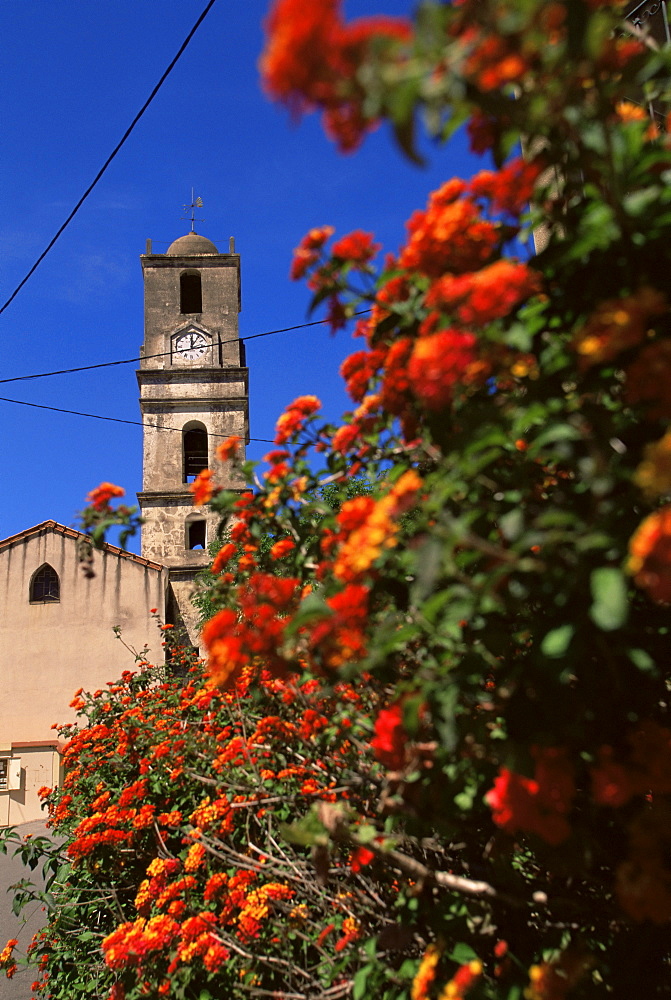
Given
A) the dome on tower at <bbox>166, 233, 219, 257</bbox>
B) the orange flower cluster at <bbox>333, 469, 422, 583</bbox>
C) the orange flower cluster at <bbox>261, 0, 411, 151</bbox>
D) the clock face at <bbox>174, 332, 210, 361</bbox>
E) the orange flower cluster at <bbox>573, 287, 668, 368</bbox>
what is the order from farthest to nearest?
the dome on tower at <bbox>166, 233, 219, 257</bbox> → the clock face at <bbox>174, 332, 210, 361</bbox> → the orange flower cluster at <bbox>333, 469, 422, 583</bbox> → the orange flower cluster at <bbox>573, 287, 668, 368</bbox> → the orange flower cluster at <bbox>261, 0, 411, 151</bbox>

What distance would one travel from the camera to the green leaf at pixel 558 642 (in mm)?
1053

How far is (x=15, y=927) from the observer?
19.8 ft

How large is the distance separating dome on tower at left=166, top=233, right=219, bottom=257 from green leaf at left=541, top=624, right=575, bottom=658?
20120 millimetres

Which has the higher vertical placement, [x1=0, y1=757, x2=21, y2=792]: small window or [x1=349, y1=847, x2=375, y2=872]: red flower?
[x1=349, y1=847, x2=375, y2=872]: red flower

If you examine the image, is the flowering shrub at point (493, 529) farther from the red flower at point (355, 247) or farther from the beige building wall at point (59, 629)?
the beige building wall at point (59, 629)

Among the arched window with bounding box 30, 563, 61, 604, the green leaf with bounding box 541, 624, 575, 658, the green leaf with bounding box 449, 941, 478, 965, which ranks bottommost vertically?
the green leaf with bounding box 449, 941, 478, 965

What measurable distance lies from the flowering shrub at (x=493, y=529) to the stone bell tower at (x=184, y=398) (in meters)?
14.7

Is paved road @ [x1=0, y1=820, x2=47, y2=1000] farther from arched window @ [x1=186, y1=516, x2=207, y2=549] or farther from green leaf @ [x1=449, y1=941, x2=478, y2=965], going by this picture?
arched window @ [x1=186, y1=516, x2=207, y2=549]

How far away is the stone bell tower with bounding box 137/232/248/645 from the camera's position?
17.0 m

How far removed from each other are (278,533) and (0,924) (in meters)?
6.15

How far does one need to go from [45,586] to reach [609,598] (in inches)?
642

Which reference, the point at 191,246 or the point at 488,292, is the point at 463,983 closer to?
the point at 488,292

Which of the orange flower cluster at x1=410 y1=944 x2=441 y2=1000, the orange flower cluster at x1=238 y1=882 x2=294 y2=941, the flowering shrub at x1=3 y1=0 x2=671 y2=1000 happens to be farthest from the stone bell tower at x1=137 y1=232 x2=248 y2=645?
the orange flower cluster at x1=410 y1=944 x2=441 y2=1000

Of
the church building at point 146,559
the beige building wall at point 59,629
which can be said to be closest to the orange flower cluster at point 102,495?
the church building at point 146,559
